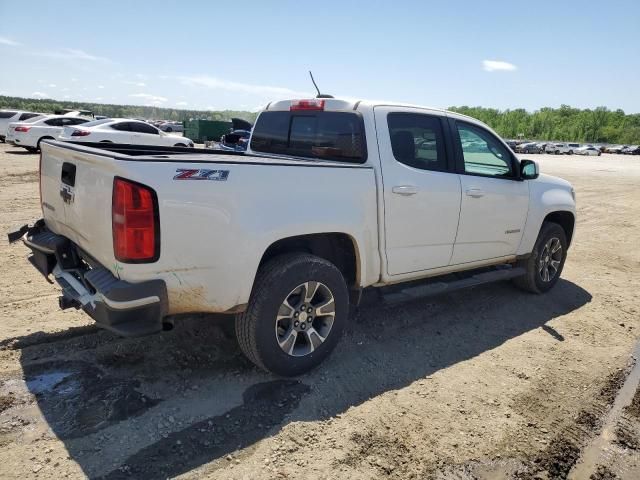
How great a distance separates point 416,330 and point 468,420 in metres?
1.36

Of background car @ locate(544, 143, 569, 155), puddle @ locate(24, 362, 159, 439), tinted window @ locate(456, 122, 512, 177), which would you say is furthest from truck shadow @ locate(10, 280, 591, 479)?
background car @ locate(544, 143, 569, 155)

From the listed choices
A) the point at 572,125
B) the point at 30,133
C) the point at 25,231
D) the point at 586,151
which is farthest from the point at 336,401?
the point at 572,125

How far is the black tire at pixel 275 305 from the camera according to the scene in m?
3.13

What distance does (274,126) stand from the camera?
4.62m

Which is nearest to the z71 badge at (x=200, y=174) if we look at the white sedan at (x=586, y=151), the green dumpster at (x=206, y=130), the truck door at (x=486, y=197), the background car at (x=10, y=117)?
the truck door at (x=486, y=197)

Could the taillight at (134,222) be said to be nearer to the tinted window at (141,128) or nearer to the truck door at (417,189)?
the truck door at (417,189)

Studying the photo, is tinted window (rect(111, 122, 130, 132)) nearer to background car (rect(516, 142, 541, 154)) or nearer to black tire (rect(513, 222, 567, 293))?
black tire (rect(513, 222, 567, 293))

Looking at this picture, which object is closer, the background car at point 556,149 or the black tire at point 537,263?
the black tire at point 537,263

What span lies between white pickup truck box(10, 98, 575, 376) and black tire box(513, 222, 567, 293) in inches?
16.8

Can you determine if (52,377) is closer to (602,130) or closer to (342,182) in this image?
(342,182)

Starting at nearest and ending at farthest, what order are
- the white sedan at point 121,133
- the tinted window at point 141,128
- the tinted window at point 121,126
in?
the white sedan at point 121,133 → the tinted window at point 121,126 → the tinted window at point 141,128

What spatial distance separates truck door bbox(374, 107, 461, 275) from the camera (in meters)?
3.75

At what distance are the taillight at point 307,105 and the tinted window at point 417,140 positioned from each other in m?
0.61

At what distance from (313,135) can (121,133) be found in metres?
15.0
